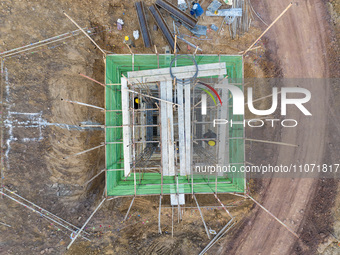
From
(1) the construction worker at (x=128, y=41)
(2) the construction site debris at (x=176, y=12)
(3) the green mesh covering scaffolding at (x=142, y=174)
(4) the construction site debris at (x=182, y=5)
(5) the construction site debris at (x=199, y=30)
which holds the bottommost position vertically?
(3) the green mesh covering scaffolding at (x=142, y=174)

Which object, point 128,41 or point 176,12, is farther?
point 128,41

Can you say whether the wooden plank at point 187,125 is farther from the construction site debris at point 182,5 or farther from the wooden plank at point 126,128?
the construction site debris at point 182,5

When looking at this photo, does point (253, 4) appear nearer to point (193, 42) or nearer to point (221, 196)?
point (193, 42)

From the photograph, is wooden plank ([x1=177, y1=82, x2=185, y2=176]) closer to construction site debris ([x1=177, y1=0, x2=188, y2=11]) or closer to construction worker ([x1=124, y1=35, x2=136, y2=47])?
construction worker ([x1=124, y1=35, x2=136, y2=47])

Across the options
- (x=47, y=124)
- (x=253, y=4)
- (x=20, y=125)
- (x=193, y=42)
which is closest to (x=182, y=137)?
(x=193, y=42)

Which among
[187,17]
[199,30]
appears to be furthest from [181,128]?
[187,17]

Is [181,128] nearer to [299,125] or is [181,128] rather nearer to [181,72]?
[181,72]

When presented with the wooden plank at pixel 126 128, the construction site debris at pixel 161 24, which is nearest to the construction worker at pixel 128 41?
the construction site debris at pixel 161 24
